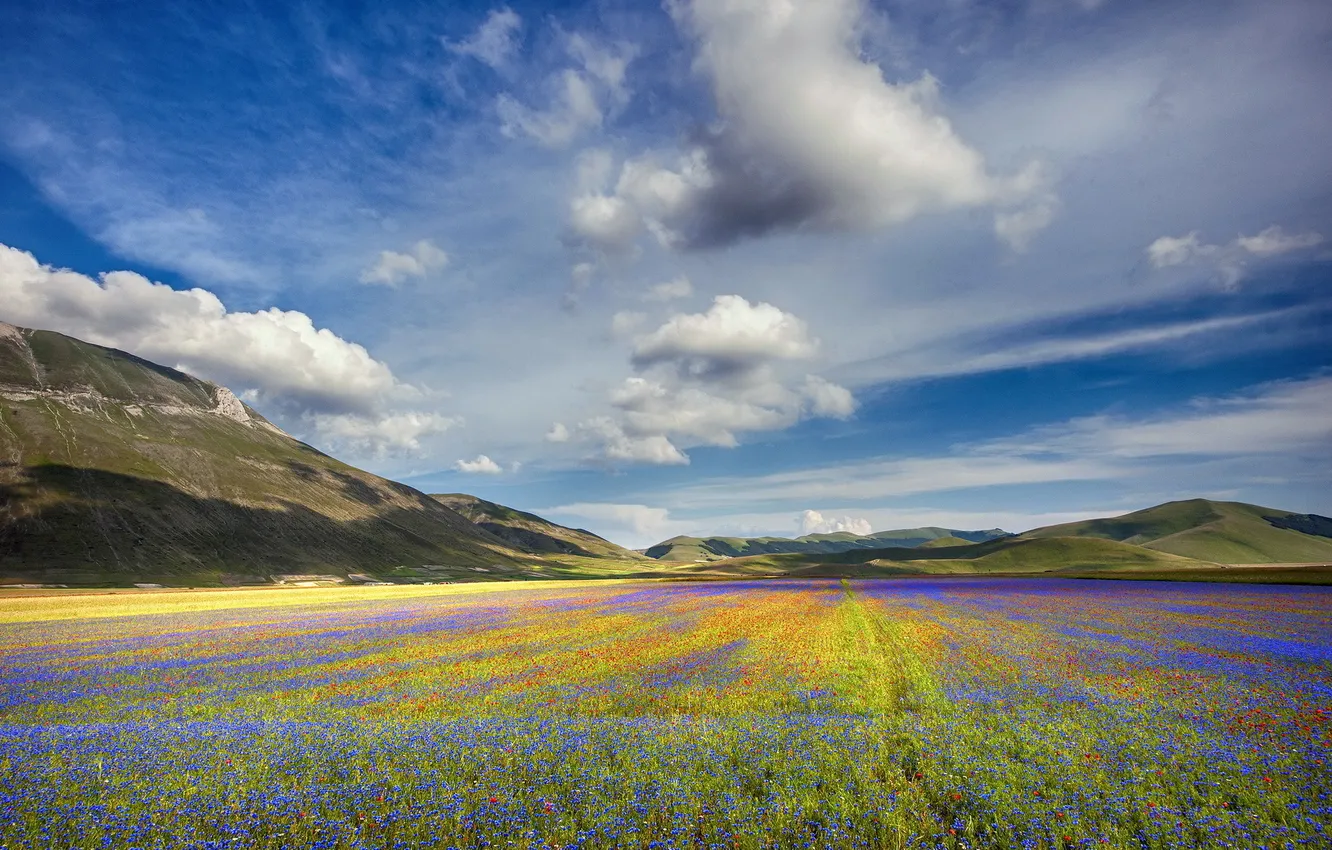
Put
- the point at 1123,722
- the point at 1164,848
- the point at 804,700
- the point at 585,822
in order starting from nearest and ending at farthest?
1. the point at 1164,848
2. the point at 585,822
3. the point at 1123,722
4. the point at 804,700

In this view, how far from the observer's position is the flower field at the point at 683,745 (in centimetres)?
951

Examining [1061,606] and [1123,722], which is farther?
[1061,606]

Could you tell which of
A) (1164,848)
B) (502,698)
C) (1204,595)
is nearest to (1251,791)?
(1164,848)

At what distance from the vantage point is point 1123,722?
15180 mm

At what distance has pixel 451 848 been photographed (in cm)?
880

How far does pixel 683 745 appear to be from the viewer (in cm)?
1349

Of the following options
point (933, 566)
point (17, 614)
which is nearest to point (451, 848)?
point (17, 614)

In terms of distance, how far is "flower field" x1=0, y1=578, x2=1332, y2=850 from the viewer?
31.2 ft

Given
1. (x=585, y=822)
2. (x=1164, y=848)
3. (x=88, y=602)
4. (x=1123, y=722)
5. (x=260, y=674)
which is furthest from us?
(x=88, y=602)

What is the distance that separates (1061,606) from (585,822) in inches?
2224

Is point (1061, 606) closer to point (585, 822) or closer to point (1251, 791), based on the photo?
point (1251, 791)

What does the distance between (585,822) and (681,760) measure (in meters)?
3.36

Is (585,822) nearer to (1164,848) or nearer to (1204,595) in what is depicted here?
(1164,848)

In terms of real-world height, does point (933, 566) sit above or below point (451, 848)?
below
